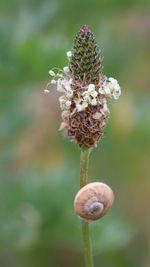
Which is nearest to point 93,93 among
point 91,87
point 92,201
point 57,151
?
point 91,87

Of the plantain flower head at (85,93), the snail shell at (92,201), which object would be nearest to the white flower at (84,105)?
the plantain flower head at (85,93)

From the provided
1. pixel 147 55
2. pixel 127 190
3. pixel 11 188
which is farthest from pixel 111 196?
pixel 147 55

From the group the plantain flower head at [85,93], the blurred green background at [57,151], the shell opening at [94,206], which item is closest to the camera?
the shell opening at [94,206]

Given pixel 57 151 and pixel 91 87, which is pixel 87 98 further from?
pixel 57 151

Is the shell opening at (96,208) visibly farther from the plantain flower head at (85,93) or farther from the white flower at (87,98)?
the white flower at (87,98)

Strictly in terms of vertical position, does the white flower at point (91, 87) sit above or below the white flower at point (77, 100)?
above

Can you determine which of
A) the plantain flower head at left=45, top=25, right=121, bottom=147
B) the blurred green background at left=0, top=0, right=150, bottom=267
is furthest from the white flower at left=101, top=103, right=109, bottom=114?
the blurred green background at left=0, top=0, right=150, bottom=267

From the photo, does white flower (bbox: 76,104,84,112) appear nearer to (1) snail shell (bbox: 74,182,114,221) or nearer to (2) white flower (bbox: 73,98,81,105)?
(2) white flower (bbox: 73,98,81,105)

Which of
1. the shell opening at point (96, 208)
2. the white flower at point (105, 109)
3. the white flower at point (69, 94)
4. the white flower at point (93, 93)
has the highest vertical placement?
the white flower at point (69, 94)
